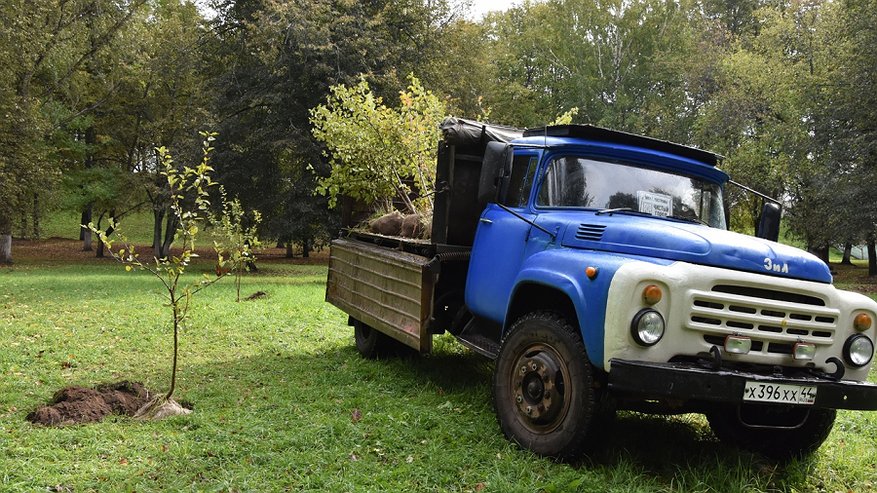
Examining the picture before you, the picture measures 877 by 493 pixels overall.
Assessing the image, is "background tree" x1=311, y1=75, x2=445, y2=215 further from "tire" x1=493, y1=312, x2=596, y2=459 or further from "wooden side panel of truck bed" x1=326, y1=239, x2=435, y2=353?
"tire" x1=493, y1=312, x2=596, y2=459

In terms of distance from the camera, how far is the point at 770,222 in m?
5.84

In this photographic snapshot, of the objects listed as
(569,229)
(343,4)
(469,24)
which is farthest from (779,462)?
(469,24)

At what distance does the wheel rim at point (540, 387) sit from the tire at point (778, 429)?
3.87 feet

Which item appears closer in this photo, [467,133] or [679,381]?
[679,381]

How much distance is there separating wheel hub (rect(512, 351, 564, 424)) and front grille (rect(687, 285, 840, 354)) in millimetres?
1019

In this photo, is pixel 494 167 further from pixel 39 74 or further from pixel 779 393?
pixel 39 74

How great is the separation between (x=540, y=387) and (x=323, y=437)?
179cm

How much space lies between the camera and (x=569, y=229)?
4922 millimetres

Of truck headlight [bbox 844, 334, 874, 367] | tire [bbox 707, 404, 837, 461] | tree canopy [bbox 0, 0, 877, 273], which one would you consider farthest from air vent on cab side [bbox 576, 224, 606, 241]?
tree canopy [bbox 0, 0, 877, 273]

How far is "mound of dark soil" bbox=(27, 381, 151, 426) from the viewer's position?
560cm

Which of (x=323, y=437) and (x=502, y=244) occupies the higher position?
(x=502, y=244)

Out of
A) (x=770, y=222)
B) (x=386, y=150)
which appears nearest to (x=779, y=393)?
(x=770, y=222)

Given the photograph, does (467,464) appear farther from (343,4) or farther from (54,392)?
(343,4)

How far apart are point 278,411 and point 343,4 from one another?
58.7 ft
